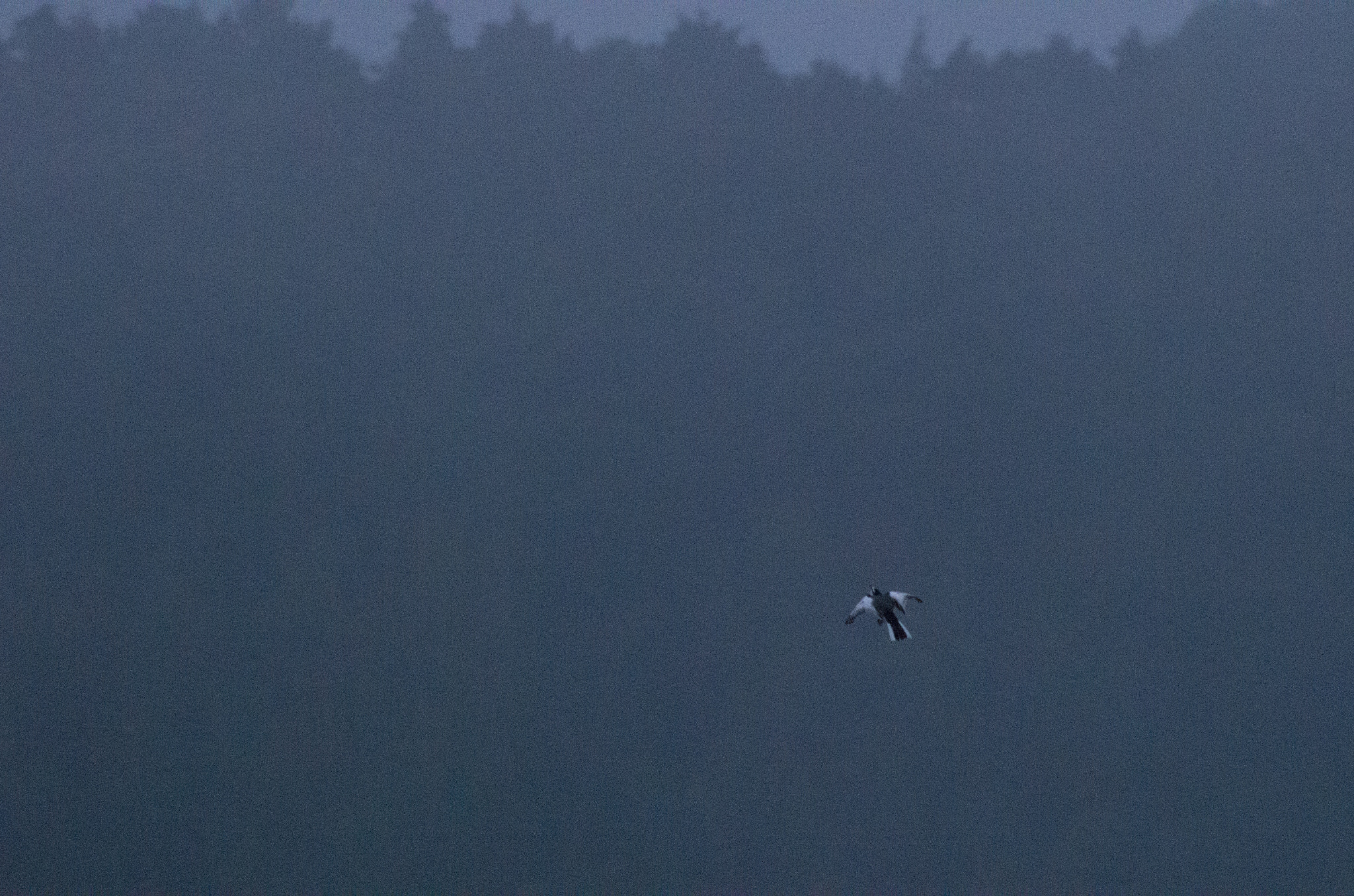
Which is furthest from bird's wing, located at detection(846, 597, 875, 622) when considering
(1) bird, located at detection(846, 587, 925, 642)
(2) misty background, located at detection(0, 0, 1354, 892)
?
(2) misty background, located at detection(0, 0, 1354, 892)

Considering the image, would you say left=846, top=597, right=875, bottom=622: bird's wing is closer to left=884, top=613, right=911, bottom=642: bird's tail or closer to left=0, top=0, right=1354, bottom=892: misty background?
left=884, top=613, right=911, bottom=642: bird's tail

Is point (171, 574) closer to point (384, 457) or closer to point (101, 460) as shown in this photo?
point (101, 460)

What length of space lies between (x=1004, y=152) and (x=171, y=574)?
4.72 meters

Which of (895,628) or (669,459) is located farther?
(669,459)

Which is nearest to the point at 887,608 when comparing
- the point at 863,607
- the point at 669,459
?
the point at 863,607

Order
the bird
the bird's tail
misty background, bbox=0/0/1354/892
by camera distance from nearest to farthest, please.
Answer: the bird
the bird's tail
misty background, bbox=0/0/1354/892

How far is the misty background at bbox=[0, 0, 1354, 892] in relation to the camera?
240 inches

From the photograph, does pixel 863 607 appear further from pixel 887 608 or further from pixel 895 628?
pixel 895 628

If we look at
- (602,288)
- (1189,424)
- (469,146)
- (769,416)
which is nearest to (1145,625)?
(1189,424)

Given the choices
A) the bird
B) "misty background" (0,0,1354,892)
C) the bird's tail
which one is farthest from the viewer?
"misty background" (0,0,1354,892)

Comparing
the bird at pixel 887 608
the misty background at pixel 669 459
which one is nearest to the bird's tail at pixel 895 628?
the bird at pixel 887 608

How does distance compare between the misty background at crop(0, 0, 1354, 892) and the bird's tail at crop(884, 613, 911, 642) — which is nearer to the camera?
the bird's tail at crop(884, 613, 911, 642)

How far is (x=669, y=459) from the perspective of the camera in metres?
6.68

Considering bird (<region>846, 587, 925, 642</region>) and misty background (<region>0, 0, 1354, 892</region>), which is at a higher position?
misty background (<region>0, 0, 1354, 892</region>)
